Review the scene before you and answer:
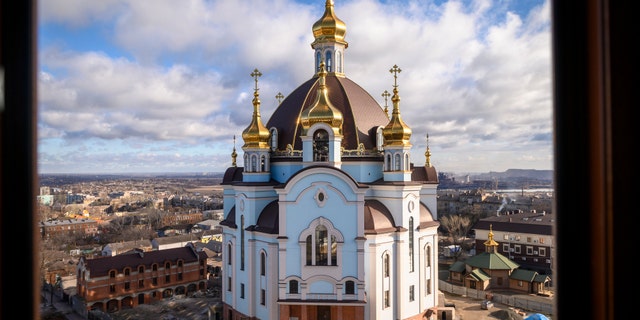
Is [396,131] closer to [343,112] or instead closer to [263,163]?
[343,112]

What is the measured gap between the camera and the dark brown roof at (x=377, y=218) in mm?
14871

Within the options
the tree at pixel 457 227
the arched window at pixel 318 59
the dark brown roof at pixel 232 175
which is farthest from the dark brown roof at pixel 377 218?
the tree at pixel 457 227

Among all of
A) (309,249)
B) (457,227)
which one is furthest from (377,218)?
(457,227)

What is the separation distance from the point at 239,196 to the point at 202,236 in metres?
26.9

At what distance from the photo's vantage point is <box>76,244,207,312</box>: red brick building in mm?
21688

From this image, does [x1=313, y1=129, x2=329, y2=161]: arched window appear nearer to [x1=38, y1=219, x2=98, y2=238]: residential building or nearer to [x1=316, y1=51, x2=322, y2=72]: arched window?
[x1=316, y1=51, x2=322, y2=72]: arched window

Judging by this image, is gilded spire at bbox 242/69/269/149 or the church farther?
gilded spire at bbox 242/69/269/149

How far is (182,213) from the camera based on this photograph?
60.6 meters

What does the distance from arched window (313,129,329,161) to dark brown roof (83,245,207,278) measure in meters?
13.5

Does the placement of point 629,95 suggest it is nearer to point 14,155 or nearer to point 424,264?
point 14,155

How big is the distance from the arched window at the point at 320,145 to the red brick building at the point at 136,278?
44.0 ft

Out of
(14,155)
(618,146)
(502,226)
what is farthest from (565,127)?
(502,226)

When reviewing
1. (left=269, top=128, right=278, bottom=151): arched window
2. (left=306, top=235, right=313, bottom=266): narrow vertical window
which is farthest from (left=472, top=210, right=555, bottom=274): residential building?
(left=306, top=235, right=313, bottom=266): narrow vertical window

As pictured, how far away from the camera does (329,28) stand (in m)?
19.6
